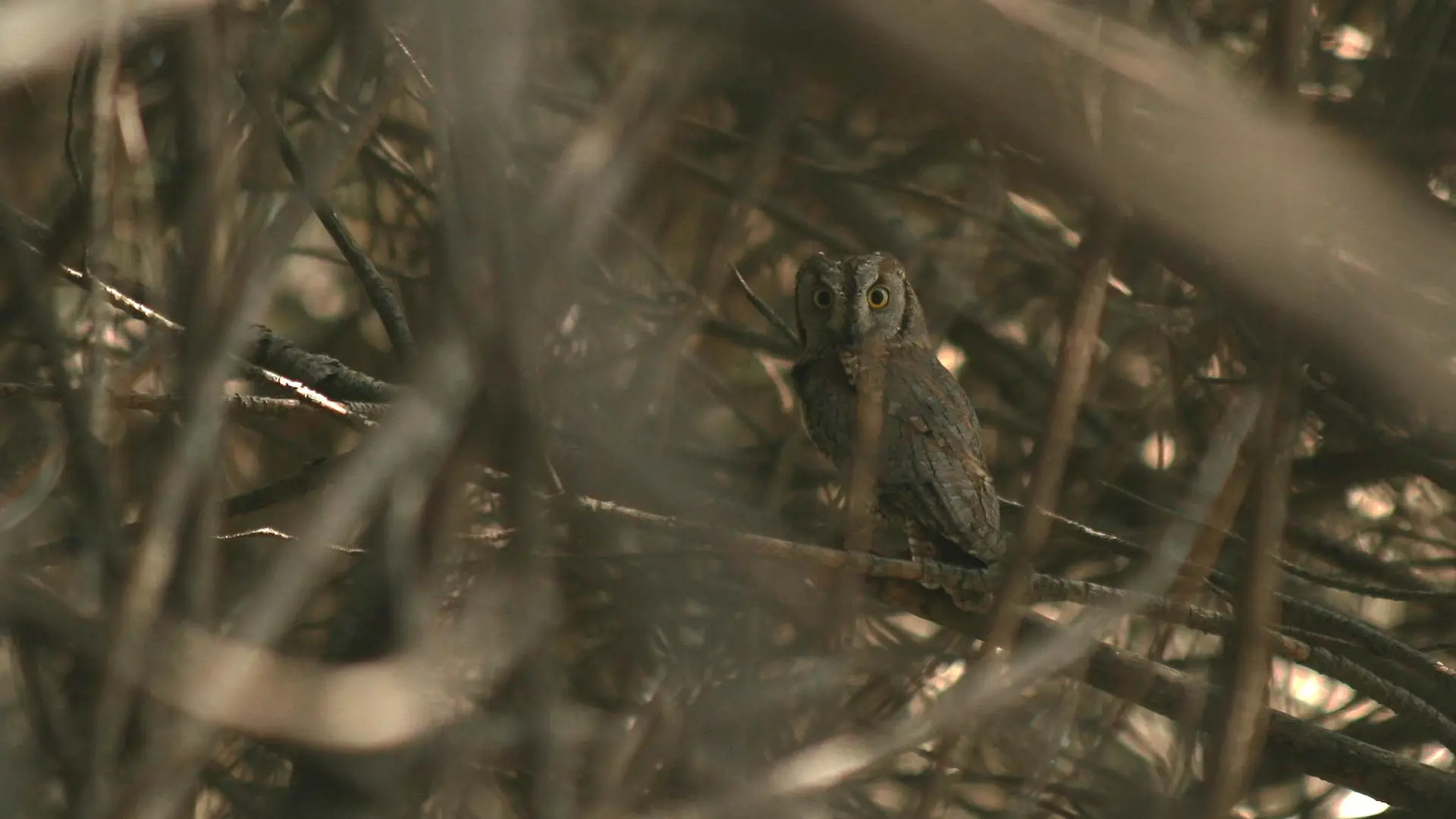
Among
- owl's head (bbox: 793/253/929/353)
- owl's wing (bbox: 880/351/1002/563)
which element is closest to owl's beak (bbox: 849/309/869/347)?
owl's head (bbox: 793/253/929/353)

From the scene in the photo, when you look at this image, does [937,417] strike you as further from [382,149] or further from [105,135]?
[105,135]

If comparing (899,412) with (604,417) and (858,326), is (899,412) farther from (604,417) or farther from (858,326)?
(604,417)

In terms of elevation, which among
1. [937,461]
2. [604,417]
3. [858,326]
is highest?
[604,417]

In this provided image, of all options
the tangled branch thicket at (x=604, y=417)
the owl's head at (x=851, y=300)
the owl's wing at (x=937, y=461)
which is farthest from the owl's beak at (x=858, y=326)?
the tangled branch thicket at (x=604, y=417)

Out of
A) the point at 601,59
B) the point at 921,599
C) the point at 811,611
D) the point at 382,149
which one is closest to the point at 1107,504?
the point at 921,599

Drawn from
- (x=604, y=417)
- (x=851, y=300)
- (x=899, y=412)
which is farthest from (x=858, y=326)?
(x=604, y=417)

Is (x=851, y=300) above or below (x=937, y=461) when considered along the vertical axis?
above

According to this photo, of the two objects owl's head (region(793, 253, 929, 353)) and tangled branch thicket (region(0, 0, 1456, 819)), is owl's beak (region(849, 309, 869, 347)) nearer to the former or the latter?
owl's head (region(793, 253, 929, 353))
